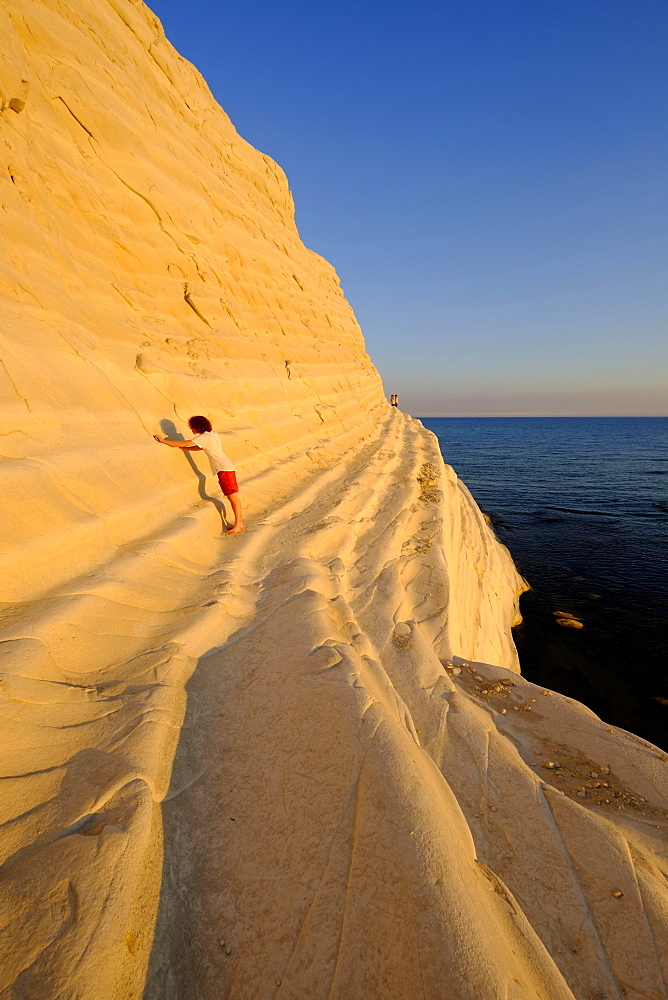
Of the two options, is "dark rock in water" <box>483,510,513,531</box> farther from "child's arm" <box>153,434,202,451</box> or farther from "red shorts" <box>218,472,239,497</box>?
"child's arm" <box>153,434,202,451</box>

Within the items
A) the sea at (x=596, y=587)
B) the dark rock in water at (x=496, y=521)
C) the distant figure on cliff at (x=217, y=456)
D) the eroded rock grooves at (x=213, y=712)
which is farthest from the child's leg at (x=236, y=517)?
the dark rock in water at (x=496, y=521)

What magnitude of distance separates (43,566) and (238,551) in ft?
4.97

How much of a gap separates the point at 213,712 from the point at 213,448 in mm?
2672

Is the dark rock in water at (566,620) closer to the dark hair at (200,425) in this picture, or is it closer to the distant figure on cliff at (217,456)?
the distant figure on cliff at (217,456)

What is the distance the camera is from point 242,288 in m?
7.48

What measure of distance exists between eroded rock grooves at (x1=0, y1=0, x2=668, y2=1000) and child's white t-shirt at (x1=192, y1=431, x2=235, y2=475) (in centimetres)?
35

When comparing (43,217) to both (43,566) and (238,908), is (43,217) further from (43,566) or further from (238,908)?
(238,908)

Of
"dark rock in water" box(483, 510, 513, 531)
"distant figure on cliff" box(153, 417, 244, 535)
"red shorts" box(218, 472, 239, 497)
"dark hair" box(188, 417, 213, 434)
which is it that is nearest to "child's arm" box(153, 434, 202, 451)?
"distant figure on cliff" box(153, 417, 244, 535)

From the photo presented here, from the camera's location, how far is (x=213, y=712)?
1.96 metres

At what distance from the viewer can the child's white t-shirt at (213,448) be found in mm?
4074

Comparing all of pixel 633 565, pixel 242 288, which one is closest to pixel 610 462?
pixel 633 565

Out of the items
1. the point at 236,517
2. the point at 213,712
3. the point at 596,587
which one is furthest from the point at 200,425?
the point at 596,587

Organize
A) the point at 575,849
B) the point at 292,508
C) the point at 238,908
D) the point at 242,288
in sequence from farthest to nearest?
the point at 242,288, the point at 292,508, the point at 575,849, the point at 238,908

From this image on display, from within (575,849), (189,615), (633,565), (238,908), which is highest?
(189,615)
